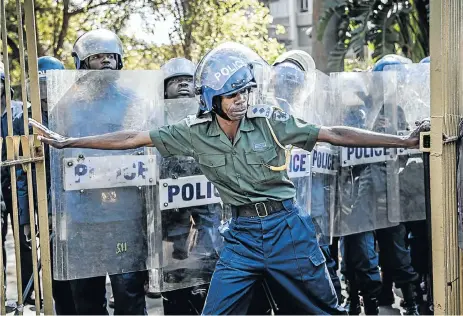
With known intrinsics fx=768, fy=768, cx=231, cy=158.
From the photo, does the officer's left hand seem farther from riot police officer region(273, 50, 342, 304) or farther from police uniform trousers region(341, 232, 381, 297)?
police uniform trousers region(341, 232, 381, 297)

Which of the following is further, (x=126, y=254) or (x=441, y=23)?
(x=126, y=254)

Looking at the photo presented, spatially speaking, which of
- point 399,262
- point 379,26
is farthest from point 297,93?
point 379,26

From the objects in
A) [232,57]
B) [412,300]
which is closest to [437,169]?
[232,57]

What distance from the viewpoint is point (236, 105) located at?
397cm

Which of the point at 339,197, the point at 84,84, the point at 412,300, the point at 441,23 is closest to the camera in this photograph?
the point at 441,23

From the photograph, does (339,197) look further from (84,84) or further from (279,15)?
(279,15)

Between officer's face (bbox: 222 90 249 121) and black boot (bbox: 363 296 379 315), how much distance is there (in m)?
2.36

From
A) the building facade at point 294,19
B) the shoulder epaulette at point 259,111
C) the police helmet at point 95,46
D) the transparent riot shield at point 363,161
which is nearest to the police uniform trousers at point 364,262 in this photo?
the transparent riot shield at point 363,161

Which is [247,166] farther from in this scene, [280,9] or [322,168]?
[280,9]

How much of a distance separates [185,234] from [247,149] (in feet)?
3.51

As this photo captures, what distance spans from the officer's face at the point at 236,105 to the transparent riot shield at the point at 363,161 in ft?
5.05

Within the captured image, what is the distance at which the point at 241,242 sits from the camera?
398 centimetres

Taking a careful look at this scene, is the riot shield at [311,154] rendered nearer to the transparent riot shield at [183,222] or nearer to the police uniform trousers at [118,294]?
the transparent riot shield at [183,222]

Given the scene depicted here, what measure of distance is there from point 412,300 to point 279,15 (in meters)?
23.4
